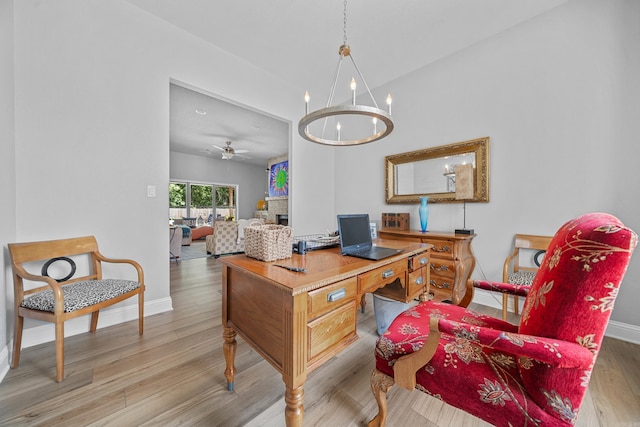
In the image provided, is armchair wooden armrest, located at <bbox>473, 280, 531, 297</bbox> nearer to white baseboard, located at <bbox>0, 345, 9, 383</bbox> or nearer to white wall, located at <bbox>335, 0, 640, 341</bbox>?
white wall, located at <bbox>335, 0, 640, 341</bbox>

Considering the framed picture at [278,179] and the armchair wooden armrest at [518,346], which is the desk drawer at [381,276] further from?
the framed picture at [278,179]

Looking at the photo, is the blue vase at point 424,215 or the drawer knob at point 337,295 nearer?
the drawer knob at point 337,295

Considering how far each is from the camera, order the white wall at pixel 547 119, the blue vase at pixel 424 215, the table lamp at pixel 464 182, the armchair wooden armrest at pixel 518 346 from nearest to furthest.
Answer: the armchair wooden armrest at pixel 518 346 → the white wall at pixel 547 119 → the table lamp at pixel 464 182 → the blue vase at pixel 424 215

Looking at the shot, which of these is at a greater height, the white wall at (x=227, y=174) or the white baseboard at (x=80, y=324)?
the white wall at (x=227, y=174)

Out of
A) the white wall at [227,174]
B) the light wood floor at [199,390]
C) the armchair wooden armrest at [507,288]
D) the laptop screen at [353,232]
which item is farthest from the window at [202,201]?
the armchair wooden armrest at [507,288]

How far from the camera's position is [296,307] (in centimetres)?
89

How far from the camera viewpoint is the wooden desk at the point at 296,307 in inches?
36.0

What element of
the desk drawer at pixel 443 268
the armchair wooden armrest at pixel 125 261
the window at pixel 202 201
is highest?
the window at pixel 202 201

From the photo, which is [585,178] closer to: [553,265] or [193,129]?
[553,265]

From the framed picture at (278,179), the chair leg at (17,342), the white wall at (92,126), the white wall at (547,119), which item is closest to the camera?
the chair leg at (17,342)

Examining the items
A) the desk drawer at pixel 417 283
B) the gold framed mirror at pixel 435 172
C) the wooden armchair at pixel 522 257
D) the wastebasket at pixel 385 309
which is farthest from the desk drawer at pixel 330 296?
the gold framed mirror at pixel 435 172

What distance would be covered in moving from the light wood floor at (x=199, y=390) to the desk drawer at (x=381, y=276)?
2.20ft

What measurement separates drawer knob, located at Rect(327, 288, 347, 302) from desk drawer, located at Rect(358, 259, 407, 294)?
13cm

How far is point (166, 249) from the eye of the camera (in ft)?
8.05
